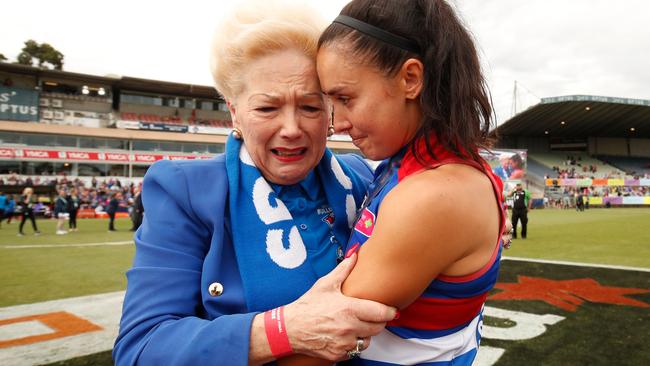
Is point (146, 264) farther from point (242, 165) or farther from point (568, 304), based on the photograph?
point (568, 304)

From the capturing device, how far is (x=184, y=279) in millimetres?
1309

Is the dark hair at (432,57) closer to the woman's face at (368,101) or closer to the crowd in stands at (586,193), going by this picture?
the woman's face at (368,101)

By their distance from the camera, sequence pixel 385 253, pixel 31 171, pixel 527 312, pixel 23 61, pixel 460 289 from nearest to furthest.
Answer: pixel 385 253, pixel 460 289, pixel 527 312, pixel 31 171, pixel 23 61

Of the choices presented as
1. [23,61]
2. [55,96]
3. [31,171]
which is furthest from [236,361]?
[23,61]

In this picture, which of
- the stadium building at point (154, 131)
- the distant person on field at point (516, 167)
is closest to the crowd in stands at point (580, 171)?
the stadium building at point (154, 131)

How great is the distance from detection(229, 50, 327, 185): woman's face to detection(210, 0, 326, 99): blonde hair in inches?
1.2

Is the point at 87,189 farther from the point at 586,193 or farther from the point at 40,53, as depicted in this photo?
the point at 586,193

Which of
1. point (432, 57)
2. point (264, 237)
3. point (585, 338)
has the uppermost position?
point (432, 57)

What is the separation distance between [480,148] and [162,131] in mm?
39203

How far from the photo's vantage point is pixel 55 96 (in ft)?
119

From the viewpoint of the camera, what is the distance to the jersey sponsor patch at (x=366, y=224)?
4.19 ft

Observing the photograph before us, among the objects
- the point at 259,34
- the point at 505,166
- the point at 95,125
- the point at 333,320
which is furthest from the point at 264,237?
the point at 95,125

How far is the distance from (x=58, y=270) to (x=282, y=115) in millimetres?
8426

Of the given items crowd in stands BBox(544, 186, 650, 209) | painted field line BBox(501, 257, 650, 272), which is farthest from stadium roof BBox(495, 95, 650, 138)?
painted field line BBox(501, 257, 650, 272)
